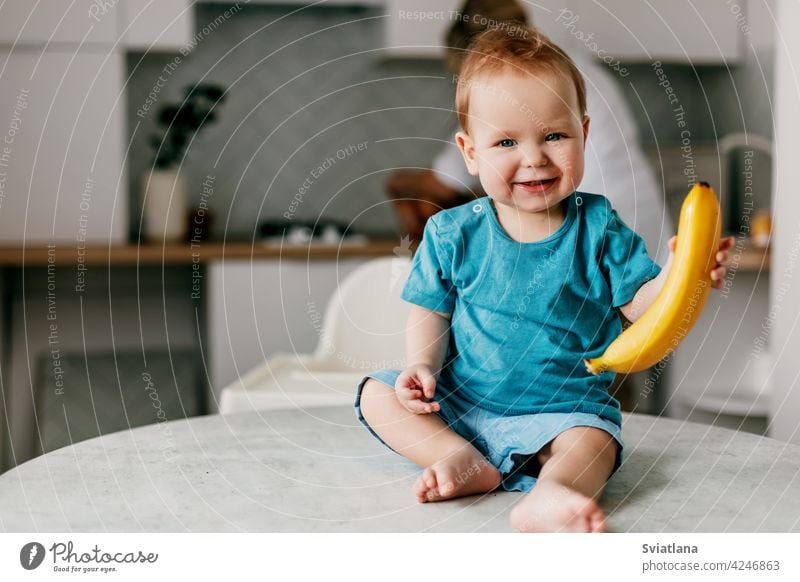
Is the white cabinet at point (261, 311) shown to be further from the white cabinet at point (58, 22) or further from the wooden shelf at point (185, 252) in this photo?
the white cabinet at point (58, 22)

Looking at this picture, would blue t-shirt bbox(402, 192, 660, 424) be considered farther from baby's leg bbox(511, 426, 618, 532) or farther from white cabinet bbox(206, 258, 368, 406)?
white cabinet bbox(206, 258, 368, 406)

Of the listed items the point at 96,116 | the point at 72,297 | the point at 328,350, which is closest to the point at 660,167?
the point at 328,350

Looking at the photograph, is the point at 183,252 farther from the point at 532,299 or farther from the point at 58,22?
the point at 532,299

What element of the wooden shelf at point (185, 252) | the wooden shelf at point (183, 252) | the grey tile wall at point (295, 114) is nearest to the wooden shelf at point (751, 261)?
the wooden shelf at point (185, 252)

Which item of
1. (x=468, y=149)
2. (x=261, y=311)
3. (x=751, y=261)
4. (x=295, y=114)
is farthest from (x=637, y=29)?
(x=468, y=149)

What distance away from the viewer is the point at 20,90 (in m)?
1.27

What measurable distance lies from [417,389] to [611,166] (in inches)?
14.1

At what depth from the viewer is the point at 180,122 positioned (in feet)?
4.85

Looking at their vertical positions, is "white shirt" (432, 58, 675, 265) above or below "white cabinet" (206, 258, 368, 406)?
above

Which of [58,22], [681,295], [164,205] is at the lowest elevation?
[681,295]

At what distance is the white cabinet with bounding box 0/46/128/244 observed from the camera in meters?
1.23

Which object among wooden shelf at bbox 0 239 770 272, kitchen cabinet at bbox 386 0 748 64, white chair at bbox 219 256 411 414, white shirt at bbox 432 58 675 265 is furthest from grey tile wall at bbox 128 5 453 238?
white shirt at bbox 432 58 675 265
